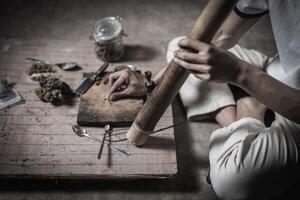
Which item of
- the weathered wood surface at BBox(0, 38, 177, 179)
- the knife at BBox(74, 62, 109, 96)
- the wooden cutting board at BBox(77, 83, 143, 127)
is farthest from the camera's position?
the knife at BBox(74, 62, 109, 96)

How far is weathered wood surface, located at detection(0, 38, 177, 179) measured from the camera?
1.17 metres

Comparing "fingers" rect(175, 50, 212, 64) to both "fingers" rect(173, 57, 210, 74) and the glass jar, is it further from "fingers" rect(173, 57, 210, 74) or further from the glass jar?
the glass jar

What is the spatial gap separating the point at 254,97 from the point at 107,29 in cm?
76

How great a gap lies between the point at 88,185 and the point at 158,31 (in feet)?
3.38

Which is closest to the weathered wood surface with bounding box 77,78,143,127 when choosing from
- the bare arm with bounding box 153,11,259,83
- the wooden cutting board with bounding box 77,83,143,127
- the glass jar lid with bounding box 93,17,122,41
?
the wooden cutting board with bounding box 77,83,143,127

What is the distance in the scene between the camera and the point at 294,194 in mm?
1254

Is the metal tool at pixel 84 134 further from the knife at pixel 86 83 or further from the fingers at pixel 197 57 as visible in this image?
the fingers at pixel 197 57

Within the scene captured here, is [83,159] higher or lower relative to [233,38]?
lower

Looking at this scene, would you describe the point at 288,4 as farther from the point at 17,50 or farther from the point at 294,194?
the point at 17,50

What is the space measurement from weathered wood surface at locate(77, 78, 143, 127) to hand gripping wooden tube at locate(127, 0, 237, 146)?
9 centimetres

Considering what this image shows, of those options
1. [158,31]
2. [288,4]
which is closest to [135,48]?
[158,31]

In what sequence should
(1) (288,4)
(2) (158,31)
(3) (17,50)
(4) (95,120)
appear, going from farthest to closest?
(2) (158,31), (3) (17,50), (4) (95,120), (1) (288,4)

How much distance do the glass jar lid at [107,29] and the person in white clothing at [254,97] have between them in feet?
0.80

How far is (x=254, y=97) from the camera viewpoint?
112 centimetres
